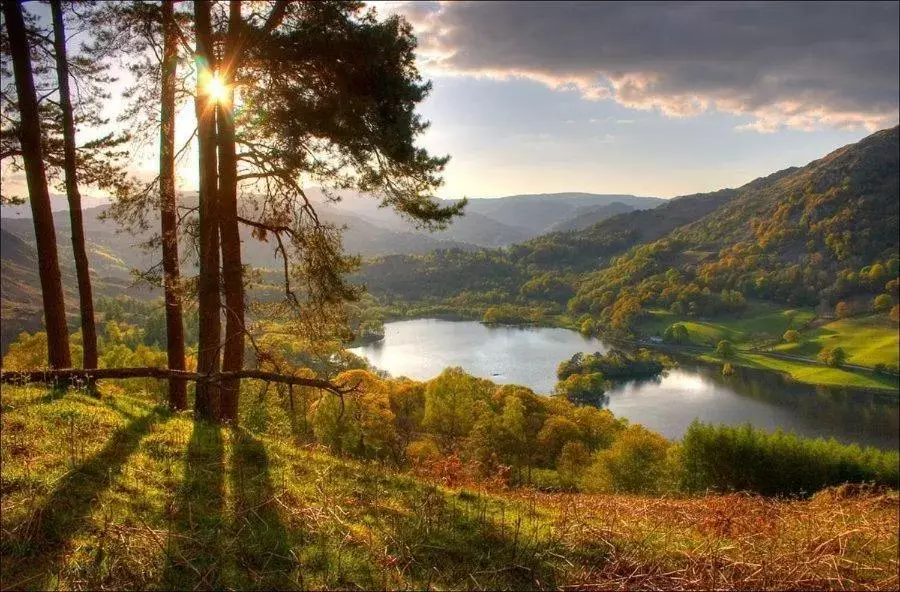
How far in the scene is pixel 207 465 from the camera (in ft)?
18.6

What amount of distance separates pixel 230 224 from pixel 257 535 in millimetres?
6020

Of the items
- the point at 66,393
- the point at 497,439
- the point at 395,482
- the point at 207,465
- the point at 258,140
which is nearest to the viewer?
the point at 207,465

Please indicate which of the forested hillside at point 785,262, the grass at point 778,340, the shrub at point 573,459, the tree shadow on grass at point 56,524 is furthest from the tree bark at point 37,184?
the grass at point 778,340

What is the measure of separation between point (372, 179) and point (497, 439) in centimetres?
2777

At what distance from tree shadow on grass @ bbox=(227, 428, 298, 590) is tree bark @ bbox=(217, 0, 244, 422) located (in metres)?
3.22

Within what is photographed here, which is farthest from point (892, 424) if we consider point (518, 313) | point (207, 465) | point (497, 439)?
point (518, 313)

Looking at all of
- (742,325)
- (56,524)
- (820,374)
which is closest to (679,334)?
(742,325)

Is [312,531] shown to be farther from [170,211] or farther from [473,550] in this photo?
[170,211]

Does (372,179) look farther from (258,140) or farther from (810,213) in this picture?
(810,213)

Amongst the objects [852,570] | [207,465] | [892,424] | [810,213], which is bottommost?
[892,424]

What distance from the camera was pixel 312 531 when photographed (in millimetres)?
4312

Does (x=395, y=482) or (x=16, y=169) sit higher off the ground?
(x=16, y=169)

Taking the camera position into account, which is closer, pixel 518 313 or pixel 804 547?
pixel 804 547

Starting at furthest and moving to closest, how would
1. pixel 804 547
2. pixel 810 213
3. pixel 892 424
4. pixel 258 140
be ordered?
1. pixel 810 213
2. pixel 892 424
3. pixel 258 140
4. pixel 804 547
